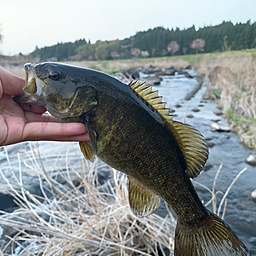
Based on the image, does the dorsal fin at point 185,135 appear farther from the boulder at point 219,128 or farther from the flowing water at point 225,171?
the boulder at point 219,128

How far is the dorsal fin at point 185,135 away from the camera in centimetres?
161

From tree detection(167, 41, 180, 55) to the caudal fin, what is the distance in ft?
198

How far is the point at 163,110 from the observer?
1.61m

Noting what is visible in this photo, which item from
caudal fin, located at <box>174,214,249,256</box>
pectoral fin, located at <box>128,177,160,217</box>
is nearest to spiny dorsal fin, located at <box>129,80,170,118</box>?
pectoral fin, located at <box>128,177,160,217</box>

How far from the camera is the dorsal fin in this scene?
5.28ft

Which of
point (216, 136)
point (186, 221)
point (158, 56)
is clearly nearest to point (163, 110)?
point (186, 221)

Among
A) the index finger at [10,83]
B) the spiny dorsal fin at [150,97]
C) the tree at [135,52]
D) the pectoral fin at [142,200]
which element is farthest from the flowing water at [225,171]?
the tree at [135,52]

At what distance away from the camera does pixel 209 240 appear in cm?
Answer: 158

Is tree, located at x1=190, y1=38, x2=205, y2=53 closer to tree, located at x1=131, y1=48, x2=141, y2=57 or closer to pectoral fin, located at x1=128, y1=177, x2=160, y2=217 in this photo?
tree, located at x1=131, y1=48, x2=141, y2=57

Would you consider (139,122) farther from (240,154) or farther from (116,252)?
(240,154)

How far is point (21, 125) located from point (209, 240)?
1705 millimetres

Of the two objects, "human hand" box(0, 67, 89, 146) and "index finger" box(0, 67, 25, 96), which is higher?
"index finger" box(0, 67, 25, 96)

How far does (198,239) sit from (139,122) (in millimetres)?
945

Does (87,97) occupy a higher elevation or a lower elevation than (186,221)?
higher
